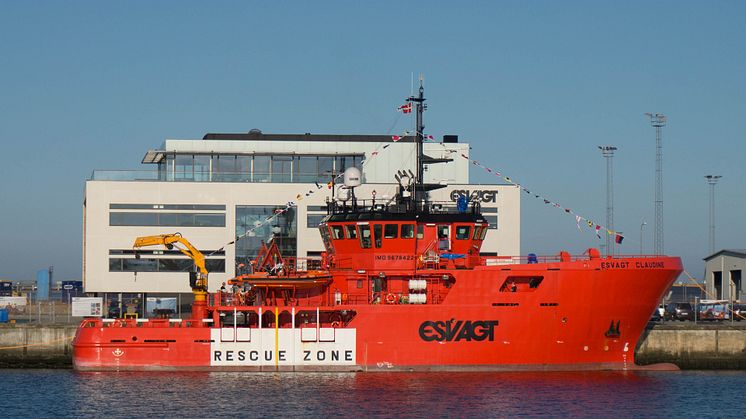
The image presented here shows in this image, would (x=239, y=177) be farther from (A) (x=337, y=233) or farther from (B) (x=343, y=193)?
(A) (x=337, y=233)

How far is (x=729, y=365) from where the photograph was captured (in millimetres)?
49000

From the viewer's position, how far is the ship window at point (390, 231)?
4362cm

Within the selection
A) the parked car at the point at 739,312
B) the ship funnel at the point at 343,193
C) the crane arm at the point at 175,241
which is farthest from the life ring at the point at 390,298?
the parked car at the point at 739,312

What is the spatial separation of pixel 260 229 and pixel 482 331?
24.1 m

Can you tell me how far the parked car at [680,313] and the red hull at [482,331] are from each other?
19.5 m

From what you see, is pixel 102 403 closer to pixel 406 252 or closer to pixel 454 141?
pixel 406 252

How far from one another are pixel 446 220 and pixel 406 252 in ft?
7.65

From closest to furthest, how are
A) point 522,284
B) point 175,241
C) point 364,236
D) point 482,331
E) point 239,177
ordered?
1. point 482,331
2. point 522,284
3. point 364,236
4. point 175,241
5. point 239,177

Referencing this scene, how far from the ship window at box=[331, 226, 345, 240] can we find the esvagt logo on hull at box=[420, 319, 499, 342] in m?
5.88

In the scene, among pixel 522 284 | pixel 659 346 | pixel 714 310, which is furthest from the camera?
pixel 714 310

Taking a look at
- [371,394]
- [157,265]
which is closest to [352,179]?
[371,394]

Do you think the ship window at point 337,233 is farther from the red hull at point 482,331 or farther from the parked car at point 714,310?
the parked car at point 714,310

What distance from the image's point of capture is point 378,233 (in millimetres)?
43750

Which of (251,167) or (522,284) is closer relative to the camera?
(522,284)
